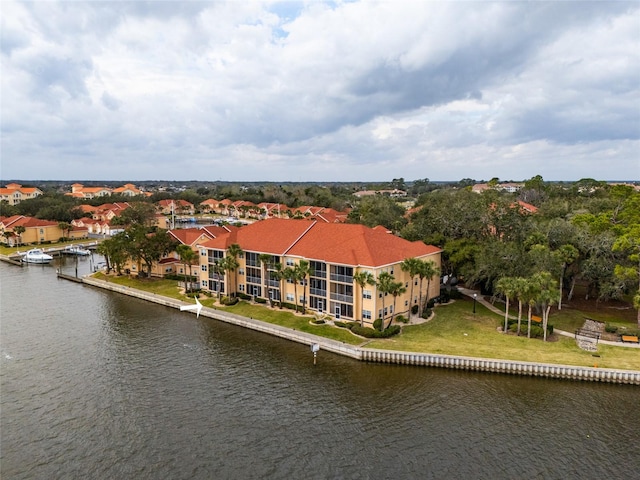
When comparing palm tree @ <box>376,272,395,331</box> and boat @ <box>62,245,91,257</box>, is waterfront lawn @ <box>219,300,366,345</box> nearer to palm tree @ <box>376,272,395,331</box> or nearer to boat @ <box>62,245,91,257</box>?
palm tree @ <box>376,272,395,331</box>

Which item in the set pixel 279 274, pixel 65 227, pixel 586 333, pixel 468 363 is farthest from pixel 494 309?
pixel 65 227

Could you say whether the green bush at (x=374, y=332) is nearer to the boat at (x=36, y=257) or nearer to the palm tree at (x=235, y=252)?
the palm tree at (x=235, y=252)

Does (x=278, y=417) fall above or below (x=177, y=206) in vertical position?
below

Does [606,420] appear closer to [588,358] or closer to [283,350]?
[588,358]

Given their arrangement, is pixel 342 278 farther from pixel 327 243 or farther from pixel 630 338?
pixel 630 338

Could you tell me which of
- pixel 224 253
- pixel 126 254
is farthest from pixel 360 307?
A: pixel 126 254

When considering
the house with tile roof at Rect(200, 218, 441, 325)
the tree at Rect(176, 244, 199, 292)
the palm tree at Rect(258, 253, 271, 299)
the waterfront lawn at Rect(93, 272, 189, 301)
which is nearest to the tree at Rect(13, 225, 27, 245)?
the waterfront lawn at Rect(93, 272, 189, 301)

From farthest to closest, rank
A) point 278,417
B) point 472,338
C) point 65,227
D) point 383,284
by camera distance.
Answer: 1. point 65,227
2. point 383,284
3. point 472,338
4. point 278,417

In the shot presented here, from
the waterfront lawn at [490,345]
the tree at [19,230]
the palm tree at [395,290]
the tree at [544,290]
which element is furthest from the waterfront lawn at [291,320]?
the tree at [19,230]
